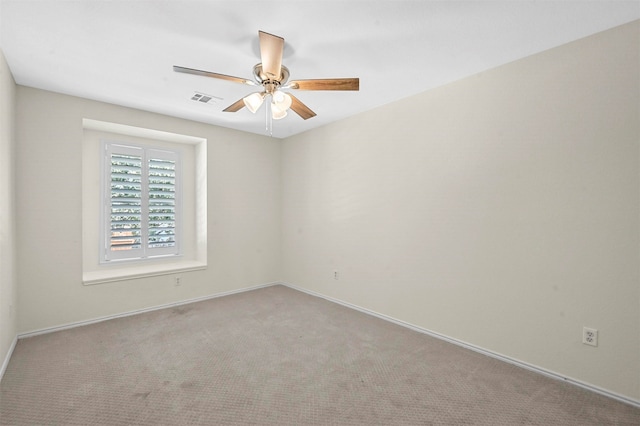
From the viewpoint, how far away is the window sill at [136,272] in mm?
3396

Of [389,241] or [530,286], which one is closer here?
[530,286]

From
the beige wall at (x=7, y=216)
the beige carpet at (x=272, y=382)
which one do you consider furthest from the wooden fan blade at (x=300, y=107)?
the beige wall at (x=7, y=216)

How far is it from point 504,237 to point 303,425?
83.5 inches

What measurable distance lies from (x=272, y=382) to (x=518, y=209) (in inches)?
93.6

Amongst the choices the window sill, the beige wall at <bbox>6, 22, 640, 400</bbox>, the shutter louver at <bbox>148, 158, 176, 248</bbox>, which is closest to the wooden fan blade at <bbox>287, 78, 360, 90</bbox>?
the beige wall at <bbox>6, 22, 640, 400</bbox>

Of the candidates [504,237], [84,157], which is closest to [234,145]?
[84,157]

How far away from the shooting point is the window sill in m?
3.40

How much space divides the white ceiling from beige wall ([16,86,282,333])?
0.35 metres

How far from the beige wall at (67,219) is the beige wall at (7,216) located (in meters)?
0.15

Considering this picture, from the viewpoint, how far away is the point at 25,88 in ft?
9.71

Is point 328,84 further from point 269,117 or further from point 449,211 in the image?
point 269,117

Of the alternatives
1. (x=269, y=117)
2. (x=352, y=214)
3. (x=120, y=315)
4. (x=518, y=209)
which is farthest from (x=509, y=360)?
(x=120, y=315)

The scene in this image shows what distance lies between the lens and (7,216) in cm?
249

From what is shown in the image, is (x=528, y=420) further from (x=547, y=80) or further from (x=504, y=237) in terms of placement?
(x=547, y=80)
